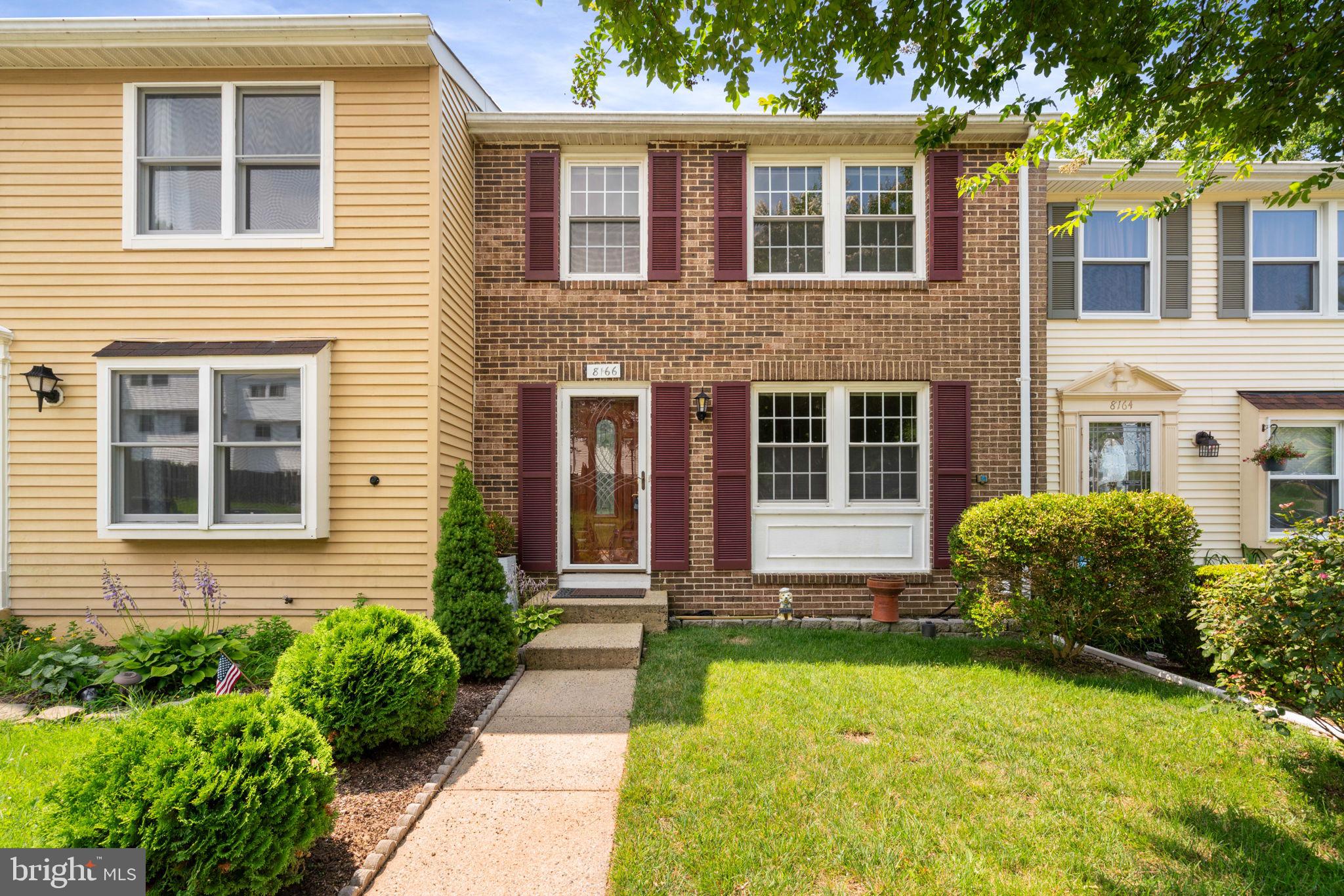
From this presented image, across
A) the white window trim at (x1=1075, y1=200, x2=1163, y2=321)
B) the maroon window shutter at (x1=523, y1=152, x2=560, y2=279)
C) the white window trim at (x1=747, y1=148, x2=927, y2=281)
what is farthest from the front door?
the white window trim at (x1=1075, y1=200, x2=1163, y2=321)

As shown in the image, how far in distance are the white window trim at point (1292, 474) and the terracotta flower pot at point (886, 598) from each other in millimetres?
5065

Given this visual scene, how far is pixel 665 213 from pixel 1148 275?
20.6ft

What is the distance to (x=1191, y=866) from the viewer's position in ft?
9.23

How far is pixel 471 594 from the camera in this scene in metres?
5.18

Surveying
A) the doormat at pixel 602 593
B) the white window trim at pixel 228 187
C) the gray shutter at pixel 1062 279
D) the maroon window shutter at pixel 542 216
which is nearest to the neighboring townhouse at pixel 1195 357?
the gray shutter at pixel 1062 279

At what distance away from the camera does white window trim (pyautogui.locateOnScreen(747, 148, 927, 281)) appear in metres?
7.24

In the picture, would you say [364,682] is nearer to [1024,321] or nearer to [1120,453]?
[1024,321]

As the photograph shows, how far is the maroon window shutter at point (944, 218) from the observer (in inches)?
281

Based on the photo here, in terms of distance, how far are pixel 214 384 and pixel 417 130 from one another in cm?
307

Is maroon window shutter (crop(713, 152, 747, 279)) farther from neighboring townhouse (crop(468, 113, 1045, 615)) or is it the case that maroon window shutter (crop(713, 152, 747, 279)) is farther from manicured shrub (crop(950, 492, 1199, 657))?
manicured shrub (crop(950, 492, 1199, 657))

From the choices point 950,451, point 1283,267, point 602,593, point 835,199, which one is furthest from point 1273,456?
point 602,593

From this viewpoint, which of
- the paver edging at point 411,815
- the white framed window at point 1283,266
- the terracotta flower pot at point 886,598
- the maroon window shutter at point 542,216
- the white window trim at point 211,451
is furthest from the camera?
the white framed window at point 1283,266

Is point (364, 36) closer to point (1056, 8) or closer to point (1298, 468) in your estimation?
point (1056, 8)

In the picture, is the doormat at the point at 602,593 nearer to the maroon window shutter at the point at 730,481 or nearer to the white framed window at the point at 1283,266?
the maroon window shutter at the point at 730,481
